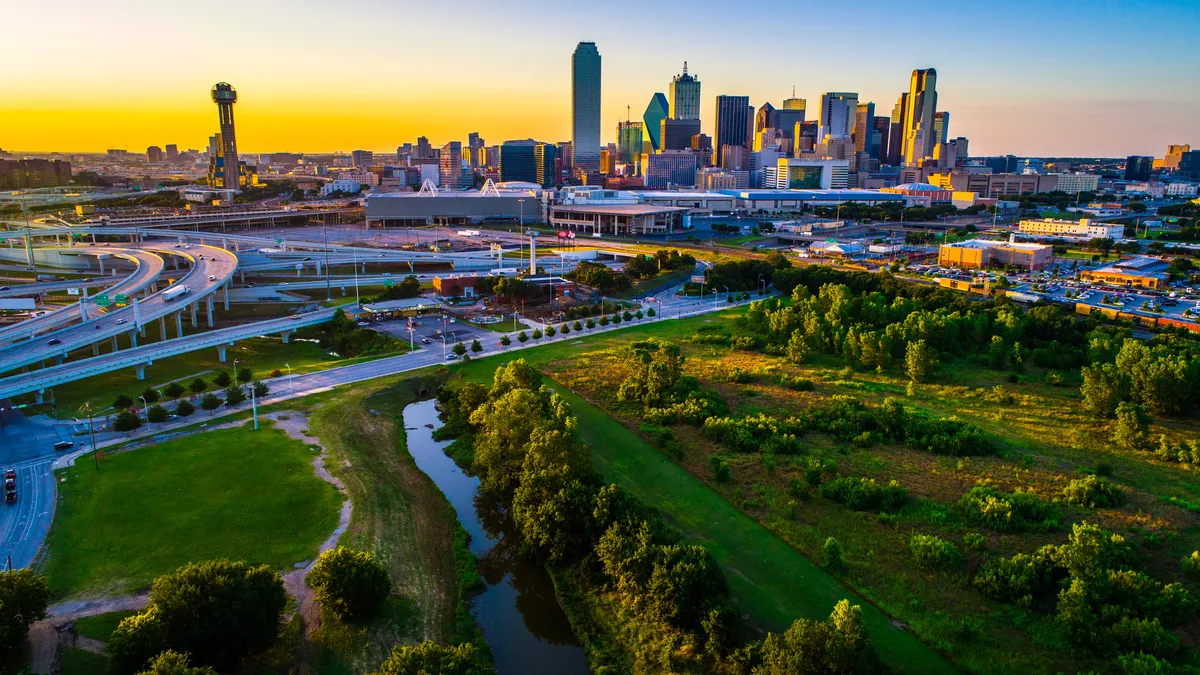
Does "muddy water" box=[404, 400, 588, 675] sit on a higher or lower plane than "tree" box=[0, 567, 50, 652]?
lower

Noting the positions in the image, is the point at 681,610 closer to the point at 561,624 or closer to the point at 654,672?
the point at 654,672

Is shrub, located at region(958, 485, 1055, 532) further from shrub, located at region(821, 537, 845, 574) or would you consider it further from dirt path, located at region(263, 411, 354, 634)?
dirt path, located at region(263, 411, 354, 634)

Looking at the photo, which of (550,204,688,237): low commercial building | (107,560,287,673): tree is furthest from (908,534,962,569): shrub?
(550,204,688,237): low commercial building

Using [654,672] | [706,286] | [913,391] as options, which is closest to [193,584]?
[654,672]

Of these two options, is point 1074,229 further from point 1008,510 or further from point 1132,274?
point 1008,510

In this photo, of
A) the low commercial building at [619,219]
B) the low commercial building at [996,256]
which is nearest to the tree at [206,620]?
the low commercial building at [996,256]
